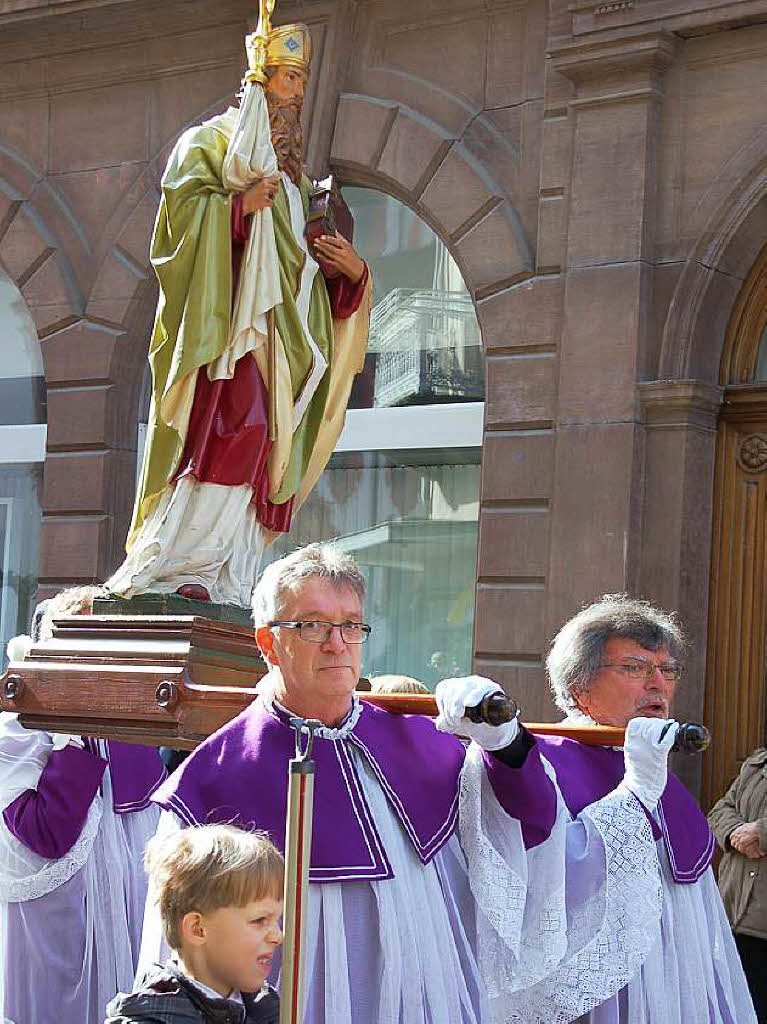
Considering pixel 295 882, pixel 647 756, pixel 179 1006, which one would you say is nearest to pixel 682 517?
pixel 647 756

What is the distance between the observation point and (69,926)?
213 inches

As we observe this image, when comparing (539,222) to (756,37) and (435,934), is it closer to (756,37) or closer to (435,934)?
(756,37)

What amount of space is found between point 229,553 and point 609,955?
2.60 m

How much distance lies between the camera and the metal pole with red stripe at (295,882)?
2.87 metres

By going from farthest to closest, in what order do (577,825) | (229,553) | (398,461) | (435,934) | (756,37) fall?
1. (398,461)
2. (756,37)
3. (229,553)
4. (577,825)
5. (435,934)

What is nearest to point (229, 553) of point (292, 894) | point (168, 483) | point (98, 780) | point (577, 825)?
point (168, 483)

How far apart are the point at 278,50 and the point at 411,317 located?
443cm

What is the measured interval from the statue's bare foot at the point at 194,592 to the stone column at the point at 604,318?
3.45m

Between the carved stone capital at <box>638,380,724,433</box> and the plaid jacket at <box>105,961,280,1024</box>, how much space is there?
Answer: 6163 millimetres

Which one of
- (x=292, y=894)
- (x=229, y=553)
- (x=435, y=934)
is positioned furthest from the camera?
(x=229, y=553)

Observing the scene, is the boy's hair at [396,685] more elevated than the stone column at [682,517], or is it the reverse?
the stone column at [682,517]

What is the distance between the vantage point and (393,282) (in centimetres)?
1095

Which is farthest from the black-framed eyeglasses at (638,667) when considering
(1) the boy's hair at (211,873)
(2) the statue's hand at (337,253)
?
(2) the statue's hand at (337,253)

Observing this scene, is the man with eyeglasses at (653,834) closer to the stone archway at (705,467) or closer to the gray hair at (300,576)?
the gray hair at (300,576)
